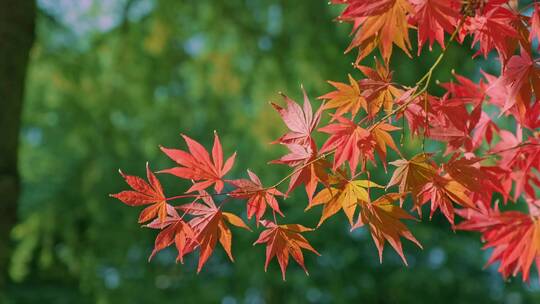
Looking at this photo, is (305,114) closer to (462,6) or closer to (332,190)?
(332,190)

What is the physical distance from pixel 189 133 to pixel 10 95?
13.5ft

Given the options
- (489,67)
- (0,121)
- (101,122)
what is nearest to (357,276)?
(489,67)

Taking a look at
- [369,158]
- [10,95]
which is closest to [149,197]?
[369,158]

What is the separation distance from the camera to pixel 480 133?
1243mm

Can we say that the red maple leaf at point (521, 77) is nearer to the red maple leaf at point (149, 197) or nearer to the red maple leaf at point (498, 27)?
the red maple leaf at point (498, 27)

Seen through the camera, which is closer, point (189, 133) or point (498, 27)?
point (498, 27)

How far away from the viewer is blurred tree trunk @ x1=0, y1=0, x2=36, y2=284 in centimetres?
169

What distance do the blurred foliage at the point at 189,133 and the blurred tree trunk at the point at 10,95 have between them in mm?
2135

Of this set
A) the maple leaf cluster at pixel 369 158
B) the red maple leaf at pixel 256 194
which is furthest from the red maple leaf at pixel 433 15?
the red maple leaf at pixel 256 194

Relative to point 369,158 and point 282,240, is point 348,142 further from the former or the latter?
point 282,240

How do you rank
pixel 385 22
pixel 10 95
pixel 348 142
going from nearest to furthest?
pixel 385 22 → pixel 348 142 → pixel 10 95

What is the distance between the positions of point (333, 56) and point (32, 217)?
9.68 ft

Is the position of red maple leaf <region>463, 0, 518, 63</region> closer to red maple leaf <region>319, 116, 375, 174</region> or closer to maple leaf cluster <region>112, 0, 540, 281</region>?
maple leaf cluster <region>112, 0, 540, 281</region>

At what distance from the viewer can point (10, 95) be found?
170 centimetres
